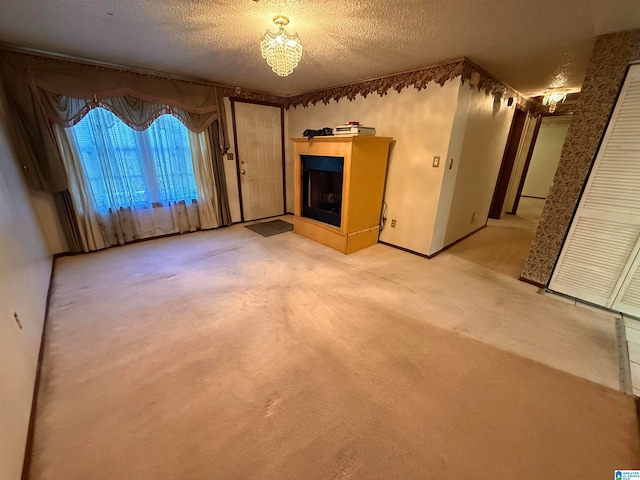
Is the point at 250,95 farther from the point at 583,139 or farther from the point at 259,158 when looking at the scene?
the point at 583,139

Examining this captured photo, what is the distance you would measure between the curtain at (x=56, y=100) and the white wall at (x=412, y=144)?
101 inches

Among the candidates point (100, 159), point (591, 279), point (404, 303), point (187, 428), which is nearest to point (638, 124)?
point (591, 279)

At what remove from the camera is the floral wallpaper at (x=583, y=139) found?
1.92 meters

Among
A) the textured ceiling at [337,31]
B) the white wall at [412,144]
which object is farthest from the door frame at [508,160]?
the white wall at [412,144]

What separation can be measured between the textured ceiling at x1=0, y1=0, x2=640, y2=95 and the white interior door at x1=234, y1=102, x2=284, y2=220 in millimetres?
1216

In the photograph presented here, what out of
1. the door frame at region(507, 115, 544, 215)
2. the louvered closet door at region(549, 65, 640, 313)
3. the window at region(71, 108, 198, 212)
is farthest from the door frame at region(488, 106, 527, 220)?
the window at region(71, 108, 198, 212)

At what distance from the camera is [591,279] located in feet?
7.39

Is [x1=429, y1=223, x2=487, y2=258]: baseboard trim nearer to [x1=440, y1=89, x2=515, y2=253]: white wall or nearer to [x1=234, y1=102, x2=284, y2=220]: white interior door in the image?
[x1=440, y1=89, x2=515, y2=253]: white wall

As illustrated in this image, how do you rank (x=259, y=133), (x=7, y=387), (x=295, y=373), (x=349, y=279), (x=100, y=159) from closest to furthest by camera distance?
(x=7, y=387), (x=295, y=373), (x=349, y=279), (x=100, y=159), (x=259, y=133)

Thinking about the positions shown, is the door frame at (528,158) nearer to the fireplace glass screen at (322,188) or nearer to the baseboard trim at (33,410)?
the fireplace glass screen at (322,188)

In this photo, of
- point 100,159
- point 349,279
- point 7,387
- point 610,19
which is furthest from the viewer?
point 100,159

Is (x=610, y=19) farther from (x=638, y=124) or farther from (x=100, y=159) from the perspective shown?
(x=100, y=159)

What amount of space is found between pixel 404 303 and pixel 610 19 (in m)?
2.48

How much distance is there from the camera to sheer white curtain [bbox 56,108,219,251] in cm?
295
